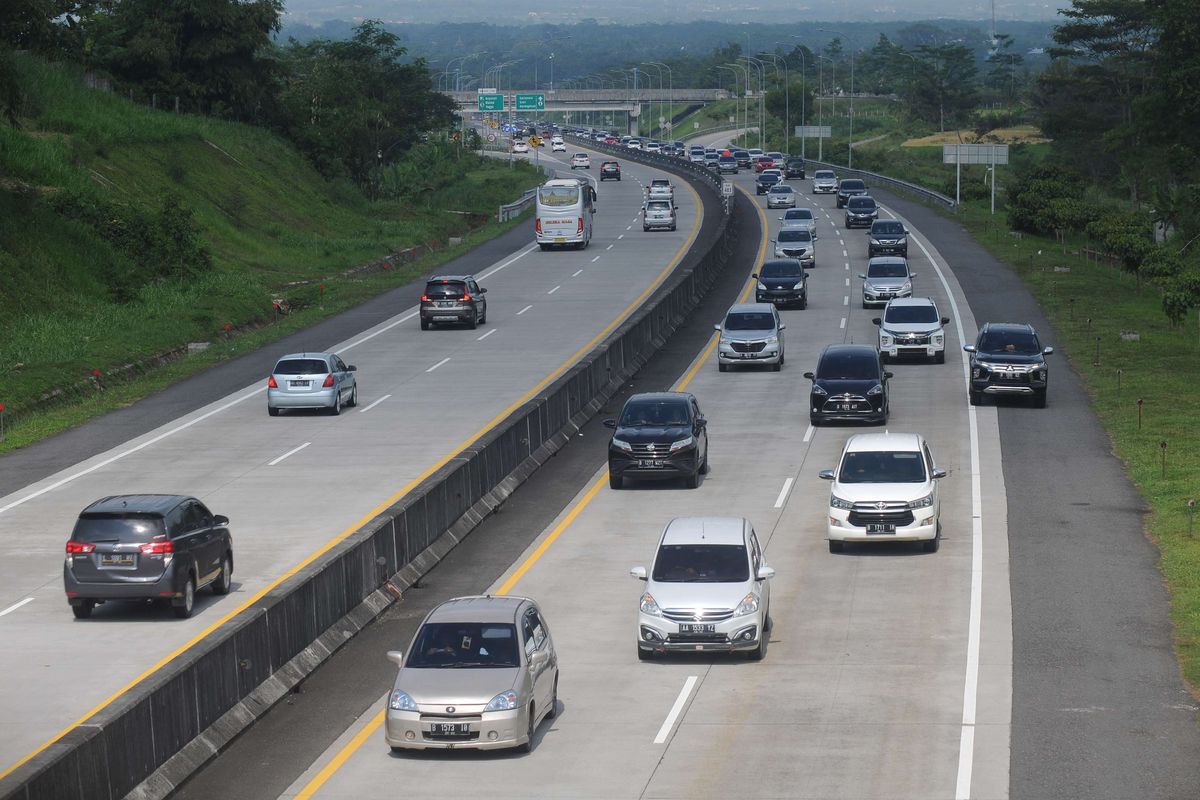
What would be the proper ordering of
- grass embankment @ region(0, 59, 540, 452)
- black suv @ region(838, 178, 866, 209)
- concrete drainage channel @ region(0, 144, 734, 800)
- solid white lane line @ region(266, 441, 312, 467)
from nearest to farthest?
concrete drainage channel @ region(0, 144, 734, 800) → solid white lane line @ region(266, 441, 312, 467) → grass embankment @ region(0, 59, 540, 452) → black suv @ region(838, 178, 866, 209)

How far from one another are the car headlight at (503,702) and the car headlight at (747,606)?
4.55m

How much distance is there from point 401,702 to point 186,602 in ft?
22.9

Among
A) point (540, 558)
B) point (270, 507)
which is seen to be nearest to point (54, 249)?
point (270, 507)

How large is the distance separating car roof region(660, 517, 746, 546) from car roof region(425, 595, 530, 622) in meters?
3.94

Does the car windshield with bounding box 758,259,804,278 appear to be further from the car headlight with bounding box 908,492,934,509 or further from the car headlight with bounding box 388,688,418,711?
the car headlight with bounding box 388,688,418,711

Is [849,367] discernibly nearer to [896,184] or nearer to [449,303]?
[449,303]

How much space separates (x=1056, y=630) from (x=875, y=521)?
16.0ft

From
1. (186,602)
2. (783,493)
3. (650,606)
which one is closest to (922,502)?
(783,493)

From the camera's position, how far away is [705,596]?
2117cm

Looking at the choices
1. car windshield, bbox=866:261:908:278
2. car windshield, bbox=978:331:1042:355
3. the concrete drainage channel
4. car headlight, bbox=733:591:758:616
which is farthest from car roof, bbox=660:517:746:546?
car windshield, bbox=866:261:908:278

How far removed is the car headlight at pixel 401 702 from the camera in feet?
56.3

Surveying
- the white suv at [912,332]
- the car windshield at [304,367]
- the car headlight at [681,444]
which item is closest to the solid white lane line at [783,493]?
the car headlight at [681,444]

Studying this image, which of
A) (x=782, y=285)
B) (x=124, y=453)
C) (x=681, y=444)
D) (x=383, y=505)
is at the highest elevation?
(x=681, y=444)

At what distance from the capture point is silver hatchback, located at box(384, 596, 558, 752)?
17.1 m
